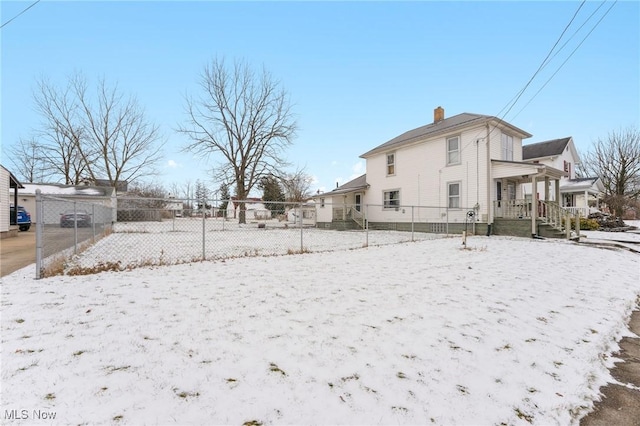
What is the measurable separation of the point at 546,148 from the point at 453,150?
56.9 ft

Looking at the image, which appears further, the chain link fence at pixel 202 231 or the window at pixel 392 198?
the window at pixel 392 198

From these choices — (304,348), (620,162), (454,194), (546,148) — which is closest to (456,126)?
(454,194)

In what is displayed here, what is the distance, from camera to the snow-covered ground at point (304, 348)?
6.28 ft

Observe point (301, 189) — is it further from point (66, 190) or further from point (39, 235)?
point (39, 235)

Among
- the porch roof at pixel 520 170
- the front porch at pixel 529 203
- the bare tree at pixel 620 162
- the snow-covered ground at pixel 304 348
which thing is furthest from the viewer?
the bare tree at pixel 620 162

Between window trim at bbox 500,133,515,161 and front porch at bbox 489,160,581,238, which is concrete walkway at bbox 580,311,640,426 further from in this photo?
window trim at bbox 500,133,515,161

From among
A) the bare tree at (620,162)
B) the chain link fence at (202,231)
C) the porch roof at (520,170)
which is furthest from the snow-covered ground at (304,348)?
the bare tree at (620,162)

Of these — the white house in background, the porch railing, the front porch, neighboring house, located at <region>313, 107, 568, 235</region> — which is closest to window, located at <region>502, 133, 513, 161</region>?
neighboring house, located at <region>313, 107, 568, 235</region>

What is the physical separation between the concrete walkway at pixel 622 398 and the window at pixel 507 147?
14.9m

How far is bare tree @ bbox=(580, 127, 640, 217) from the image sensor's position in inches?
1083

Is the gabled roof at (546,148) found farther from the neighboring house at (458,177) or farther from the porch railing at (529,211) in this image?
the porch railing at (529,211)

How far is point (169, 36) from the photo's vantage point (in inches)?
431

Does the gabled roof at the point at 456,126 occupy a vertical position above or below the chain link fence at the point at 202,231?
above

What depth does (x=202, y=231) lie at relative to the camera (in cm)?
830
